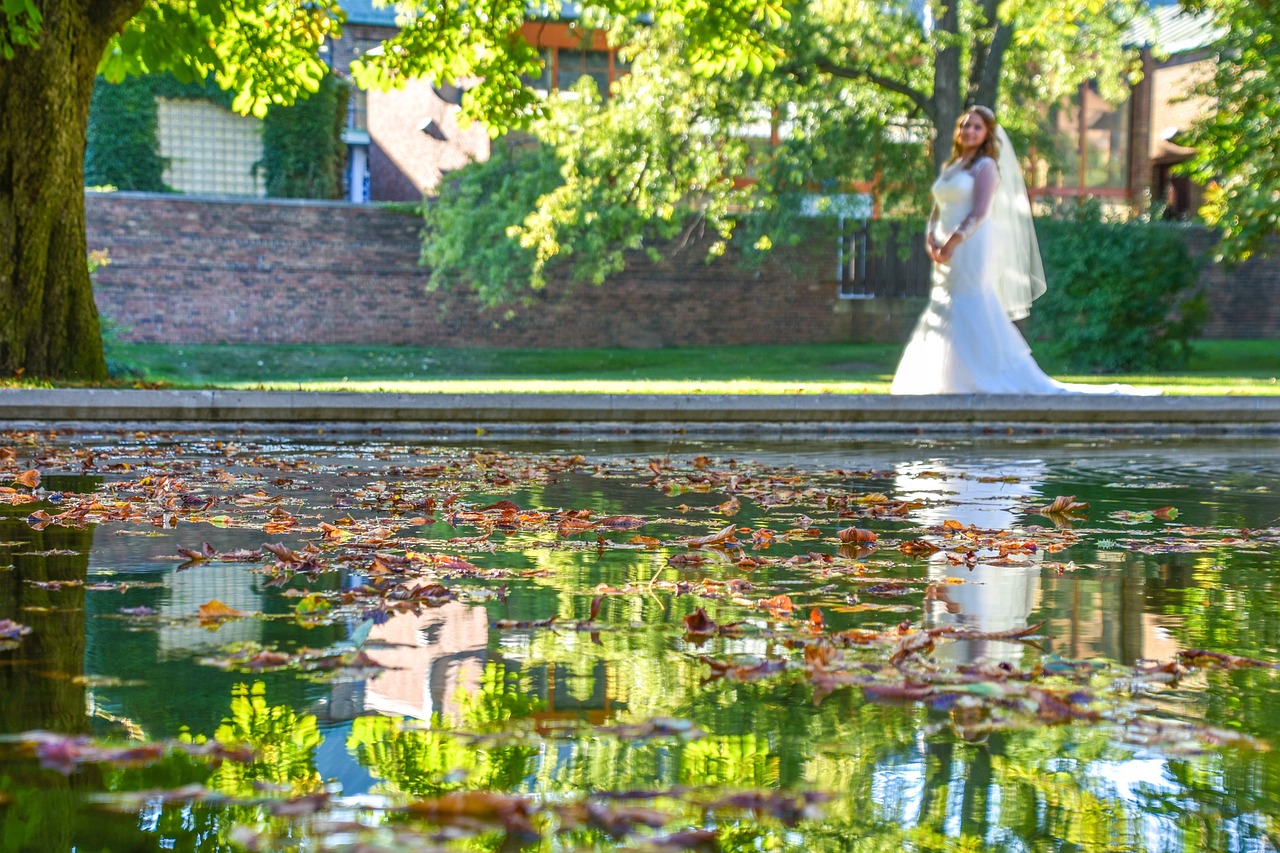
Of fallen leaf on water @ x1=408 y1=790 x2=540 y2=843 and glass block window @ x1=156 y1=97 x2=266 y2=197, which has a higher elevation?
glass block window @ x1=156 y1=97 x2=266 y2=197

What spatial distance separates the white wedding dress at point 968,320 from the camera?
1458cm

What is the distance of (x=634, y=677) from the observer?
3434mm

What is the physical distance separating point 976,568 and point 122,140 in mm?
29576

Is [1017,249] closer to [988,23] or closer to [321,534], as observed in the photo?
[988,23]

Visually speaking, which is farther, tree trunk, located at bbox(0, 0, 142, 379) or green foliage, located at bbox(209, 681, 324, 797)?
tree trunk, located at bbox(0, 0, 142, 379)

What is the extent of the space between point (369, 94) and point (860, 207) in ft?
53.5

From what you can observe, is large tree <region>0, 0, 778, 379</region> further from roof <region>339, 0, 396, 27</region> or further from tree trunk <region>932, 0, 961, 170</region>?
roof <region>339, 0, 396, 27</region>

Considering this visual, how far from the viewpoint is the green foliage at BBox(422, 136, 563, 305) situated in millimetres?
26062

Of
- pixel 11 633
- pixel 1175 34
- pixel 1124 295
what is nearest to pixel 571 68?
pixel 1124 295

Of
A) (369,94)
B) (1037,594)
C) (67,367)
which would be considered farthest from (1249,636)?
(369,94)

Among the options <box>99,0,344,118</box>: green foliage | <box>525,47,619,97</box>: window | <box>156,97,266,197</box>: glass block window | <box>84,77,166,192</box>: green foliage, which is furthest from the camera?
<box>156,97,266,197</box>: glass block window

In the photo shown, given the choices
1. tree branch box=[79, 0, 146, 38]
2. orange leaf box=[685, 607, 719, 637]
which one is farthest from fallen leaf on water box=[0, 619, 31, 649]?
tree branch box=[79, 0, 146, 38]

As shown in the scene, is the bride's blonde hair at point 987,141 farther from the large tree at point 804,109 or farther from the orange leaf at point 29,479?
the orange leaf at point 29,479

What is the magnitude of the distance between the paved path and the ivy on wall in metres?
21.7
